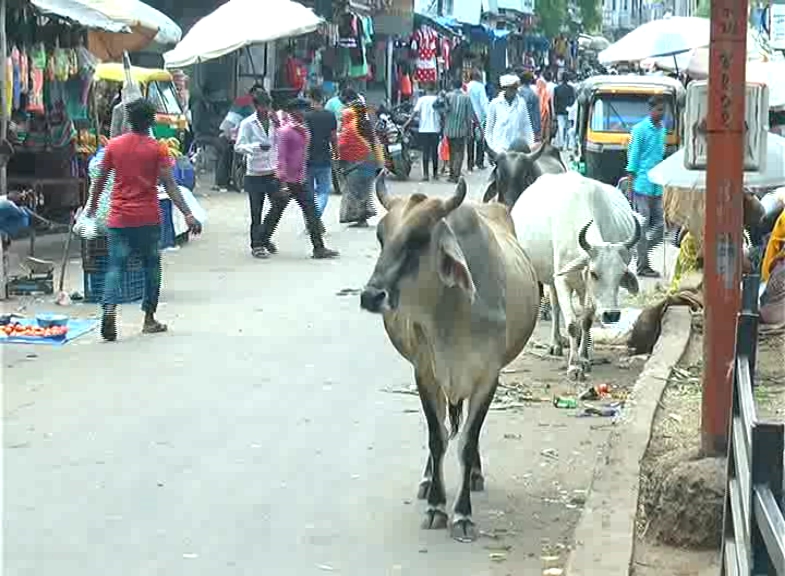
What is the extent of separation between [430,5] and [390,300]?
130ft

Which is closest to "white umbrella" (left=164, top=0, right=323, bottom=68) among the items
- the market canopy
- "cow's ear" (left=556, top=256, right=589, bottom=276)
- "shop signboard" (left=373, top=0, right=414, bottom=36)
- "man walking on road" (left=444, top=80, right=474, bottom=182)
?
the market canopy

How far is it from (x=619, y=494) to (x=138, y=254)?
6135 millimetres

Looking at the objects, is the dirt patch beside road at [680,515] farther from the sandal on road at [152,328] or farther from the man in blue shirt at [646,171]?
the man in blue shirt at [646,171]

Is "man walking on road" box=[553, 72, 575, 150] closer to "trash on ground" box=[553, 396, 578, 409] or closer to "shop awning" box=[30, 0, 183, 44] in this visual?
"shop awning" box=[30, 0, 183, 44]

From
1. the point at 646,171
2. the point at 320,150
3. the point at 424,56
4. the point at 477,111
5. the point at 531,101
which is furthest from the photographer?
the point at 424,56

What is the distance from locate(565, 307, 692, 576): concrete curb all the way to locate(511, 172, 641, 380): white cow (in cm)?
98

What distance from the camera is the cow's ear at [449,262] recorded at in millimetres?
6992

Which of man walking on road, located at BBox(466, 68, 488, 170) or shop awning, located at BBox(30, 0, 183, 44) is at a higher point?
shop awning, located at BBox(30, 0, 183, 44)

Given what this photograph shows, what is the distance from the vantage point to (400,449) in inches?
345

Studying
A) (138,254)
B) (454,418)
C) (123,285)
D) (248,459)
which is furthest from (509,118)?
(454,418)

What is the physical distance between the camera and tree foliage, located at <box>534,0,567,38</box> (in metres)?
62.5

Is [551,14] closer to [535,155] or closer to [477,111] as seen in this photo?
[477,111]

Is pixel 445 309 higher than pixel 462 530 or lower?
higher

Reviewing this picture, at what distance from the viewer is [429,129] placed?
2761 centimetres
